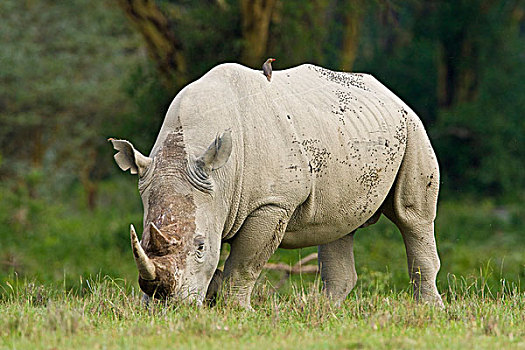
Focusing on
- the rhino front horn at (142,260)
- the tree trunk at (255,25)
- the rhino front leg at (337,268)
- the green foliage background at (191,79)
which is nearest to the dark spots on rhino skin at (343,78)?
the rhino front leg at (337,268)

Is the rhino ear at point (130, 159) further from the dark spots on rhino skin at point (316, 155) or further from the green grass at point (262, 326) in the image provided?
the dark spots on rhino skin at point (316, 155)

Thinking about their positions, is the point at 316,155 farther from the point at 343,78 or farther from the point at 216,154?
the point at 343,78

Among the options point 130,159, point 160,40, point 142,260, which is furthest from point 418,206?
point 160,40

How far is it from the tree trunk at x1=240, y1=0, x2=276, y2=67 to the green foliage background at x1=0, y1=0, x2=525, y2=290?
0.64ft

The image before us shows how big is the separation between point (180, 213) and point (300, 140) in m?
1.13

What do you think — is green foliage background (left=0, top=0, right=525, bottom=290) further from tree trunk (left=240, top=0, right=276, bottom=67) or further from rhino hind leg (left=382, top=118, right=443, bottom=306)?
rhino hind leg (left=382, top=118, right=443, bottom=306)

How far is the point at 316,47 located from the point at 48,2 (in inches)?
349

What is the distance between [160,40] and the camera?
1323 centimetres

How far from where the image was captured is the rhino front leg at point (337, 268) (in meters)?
7.58

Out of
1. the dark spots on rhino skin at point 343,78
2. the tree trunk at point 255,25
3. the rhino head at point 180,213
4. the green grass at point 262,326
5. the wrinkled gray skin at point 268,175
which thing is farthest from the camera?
the tree trunk at point 255,25

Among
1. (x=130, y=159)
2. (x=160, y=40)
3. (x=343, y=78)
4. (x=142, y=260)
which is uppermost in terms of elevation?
(x=343, y=78)

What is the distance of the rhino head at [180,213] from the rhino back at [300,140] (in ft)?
0.43

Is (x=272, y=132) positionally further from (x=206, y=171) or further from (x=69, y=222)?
(x=69, y=222)

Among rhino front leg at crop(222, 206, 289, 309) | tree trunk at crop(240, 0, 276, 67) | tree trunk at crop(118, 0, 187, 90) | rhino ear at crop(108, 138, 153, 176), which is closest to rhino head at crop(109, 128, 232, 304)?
rhino ear at crop(108, 138, 153, 176)
